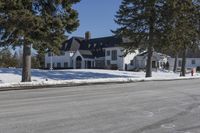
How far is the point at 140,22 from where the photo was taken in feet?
143

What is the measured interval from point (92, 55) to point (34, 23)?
212 ft

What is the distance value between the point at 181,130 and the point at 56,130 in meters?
2.96

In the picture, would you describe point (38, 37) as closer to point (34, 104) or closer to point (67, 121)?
point (34, 104)

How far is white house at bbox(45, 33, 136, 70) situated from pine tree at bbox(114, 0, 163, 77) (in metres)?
36.6

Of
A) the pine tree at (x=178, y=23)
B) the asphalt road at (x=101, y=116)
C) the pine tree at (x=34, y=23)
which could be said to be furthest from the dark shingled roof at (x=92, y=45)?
the asphalt road at (x=101, y=116)

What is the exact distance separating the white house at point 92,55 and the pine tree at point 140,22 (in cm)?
3657

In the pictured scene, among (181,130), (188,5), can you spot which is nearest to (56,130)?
(181,130)

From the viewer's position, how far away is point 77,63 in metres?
91.9

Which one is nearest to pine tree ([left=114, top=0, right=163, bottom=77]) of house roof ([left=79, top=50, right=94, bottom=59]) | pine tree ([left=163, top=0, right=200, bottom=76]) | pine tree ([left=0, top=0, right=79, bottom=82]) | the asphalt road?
pine tree ([left=163, top=0, right=200, bottom=76])

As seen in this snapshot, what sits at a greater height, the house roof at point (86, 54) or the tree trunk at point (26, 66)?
the house roof at point (86, 54)

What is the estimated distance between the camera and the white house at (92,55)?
3329 inches

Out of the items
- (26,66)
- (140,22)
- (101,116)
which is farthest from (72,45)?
(101,116)

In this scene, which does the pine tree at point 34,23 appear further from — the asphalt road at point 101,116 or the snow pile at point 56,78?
the asphalt road at point 101,116

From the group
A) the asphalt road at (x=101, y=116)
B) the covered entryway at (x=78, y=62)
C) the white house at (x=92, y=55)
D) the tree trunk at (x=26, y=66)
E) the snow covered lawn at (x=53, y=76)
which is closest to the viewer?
the asphalt road at (x=101, y=116)
